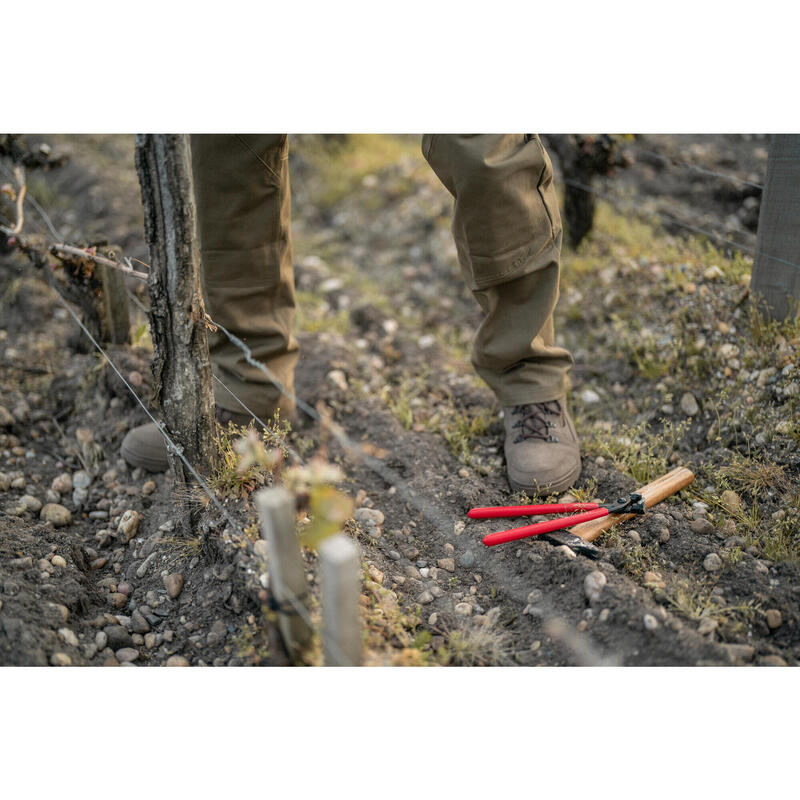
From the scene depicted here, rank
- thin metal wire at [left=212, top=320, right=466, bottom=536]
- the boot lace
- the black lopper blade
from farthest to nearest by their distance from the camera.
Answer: the boot lace < thin metal wire at [left=212, top=320, right=466, bottom=536] < the black lopper blade

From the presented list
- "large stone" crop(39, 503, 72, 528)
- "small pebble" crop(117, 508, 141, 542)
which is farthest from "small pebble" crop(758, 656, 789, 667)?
"large stone" crop(39, 503, 72, 528)

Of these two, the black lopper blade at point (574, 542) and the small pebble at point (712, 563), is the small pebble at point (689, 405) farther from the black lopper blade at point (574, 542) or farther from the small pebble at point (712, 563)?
the black lopper blade at point (574, 542)

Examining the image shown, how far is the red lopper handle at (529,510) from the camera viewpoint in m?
2.20

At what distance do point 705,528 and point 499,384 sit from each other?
33.9 inches

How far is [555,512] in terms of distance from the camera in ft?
7.27

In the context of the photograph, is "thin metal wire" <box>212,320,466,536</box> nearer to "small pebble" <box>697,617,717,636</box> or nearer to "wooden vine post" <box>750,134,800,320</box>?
"small pebble" <box>697,617,717,636</box>

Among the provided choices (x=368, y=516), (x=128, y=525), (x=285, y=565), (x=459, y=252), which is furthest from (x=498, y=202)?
(x=128, y=525)

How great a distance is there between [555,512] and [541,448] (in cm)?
29

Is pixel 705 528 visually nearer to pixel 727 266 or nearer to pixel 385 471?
pixel 385 471

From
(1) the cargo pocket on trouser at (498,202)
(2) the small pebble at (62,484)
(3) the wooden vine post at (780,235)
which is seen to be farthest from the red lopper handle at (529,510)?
(2) the small pebble at (62,484)

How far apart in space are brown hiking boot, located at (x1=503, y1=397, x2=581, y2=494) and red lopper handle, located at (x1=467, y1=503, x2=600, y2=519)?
0.54ft

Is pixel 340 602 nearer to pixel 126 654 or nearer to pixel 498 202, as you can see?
pixel 126 654

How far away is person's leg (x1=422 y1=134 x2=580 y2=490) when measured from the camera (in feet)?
6.94

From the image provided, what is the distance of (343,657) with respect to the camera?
4.79 feet
